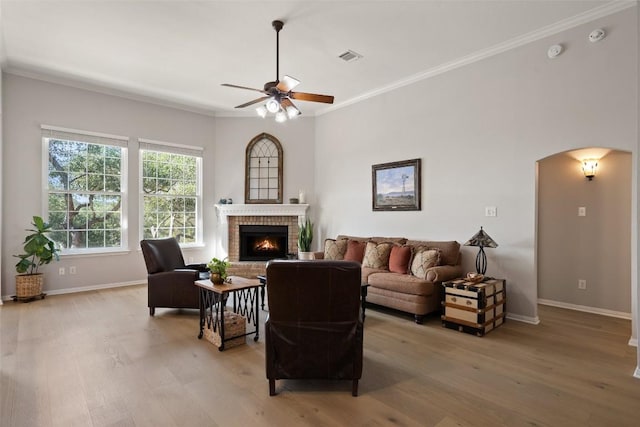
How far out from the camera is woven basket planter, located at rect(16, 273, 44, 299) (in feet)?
15.3

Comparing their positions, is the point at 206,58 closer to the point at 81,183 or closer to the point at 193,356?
the point at 81,183

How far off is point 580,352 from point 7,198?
24.0 feet

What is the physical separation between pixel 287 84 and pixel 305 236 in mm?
3631

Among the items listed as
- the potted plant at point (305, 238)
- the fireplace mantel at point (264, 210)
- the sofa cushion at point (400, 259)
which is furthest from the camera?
the fireplace mantel at point (264, 210)

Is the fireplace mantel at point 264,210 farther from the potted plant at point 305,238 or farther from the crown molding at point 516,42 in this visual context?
the crown molding at point 516,42

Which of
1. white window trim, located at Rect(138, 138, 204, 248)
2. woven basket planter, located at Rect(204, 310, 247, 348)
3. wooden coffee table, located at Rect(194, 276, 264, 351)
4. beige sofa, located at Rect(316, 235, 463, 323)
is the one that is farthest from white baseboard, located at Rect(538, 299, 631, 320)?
white window trim, located at Rect(138, 138, 204, 248)

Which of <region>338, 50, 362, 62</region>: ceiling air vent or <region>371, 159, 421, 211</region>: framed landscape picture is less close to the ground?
<region>338, 50, 362, 62</region>: ceiling air vent

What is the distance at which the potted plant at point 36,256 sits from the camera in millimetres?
Result: 4656

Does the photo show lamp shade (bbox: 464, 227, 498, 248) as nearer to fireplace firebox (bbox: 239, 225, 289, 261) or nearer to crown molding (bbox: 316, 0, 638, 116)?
crown molding (bbox: 316, 0, 638, 116)

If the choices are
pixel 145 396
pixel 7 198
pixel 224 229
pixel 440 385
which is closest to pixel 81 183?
pixel 7 198

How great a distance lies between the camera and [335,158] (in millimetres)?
6438

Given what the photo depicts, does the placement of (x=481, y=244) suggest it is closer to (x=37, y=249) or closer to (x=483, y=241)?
(x=483, y=241)

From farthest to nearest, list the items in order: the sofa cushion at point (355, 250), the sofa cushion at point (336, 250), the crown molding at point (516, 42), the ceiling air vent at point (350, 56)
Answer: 1. the sofa cushion at point (336, 250)
2. the sofa cushion at point (355, 250)
3. the ceiling air vent at point (350, 56)
4. the crown molding at point (516, 42)

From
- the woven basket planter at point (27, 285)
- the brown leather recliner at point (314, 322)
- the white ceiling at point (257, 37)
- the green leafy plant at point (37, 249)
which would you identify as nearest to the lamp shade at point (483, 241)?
the white ceiling at point (257, 37)
